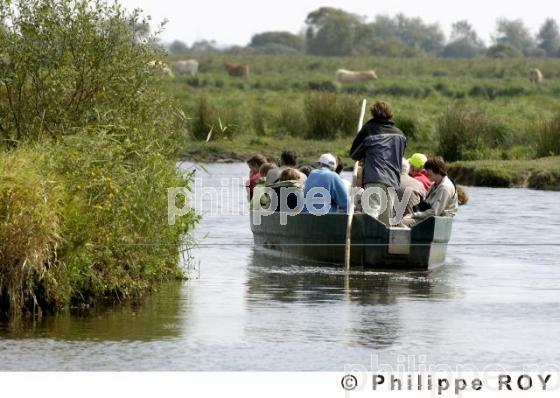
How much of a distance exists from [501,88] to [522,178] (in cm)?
2871

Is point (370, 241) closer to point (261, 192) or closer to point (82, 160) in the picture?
point (261, 192)

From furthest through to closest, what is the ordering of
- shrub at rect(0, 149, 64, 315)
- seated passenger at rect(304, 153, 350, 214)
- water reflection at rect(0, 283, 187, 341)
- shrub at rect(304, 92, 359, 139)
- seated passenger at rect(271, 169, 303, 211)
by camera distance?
shrub at rect(304, 92, 359, 139) < seated passenger at rect(271, 169, 303, 211) < seated passenger at rect(304, 153, 350, 214) < shrub at rect(0, 149, 64, 315) < water reflection at rect(0, 283, 187, 341)

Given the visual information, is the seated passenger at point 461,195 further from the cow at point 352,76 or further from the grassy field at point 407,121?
the cow at point 352,76

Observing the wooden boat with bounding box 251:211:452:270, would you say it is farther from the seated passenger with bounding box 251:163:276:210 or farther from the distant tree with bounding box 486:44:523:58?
the distant tree with bounding box 486:44:523:58

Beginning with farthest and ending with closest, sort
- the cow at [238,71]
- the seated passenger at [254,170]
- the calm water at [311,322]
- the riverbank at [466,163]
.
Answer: the cow at [238,71] → the riverbank at [466,163] → the seated passenger at [254,170] → the calm water at [311,322]

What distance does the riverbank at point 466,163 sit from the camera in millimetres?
30375

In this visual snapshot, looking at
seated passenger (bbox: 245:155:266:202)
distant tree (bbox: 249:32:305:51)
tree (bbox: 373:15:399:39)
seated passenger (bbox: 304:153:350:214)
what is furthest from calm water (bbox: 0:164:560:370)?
tree (bbox: 373:15:399:39)

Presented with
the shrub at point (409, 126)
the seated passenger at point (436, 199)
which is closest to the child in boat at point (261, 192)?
the seated passenger at point (436, 199)

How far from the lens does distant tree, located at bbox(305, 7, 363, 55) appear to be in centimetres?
13062

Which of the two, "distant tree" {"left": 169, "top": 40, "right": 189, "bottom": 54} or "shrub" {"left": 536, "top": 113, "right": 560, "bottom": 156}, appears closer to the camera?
"shrub" {"left": 536, "top": 113, "right": 560, "bottom": 156}

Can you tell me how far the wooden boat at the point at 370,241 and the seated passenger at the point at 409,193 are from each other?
1.62 feet

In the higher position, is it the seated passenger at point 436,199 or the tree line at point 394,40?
the tree line at point 394,40

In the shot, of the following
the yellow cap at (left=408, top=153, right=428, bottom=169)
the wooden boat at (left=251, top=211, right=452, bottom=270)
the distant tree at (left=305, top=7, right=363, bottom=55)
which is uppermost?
the distant tree at (left=305, top=7, right=363, bottom=55)

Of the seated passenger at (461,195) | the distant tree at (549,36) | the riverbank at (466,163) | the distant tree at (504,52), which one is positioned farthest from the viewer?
the distant tree at (549,36)
